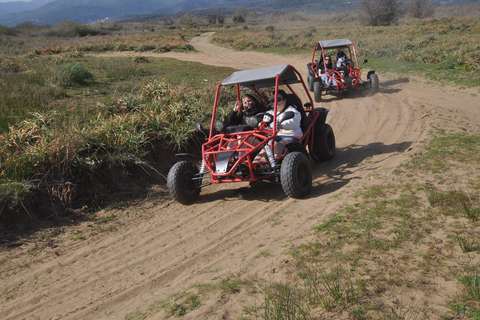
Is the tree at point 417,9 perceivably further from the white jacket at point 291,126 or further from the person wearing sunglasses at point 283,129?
the white jacket at point 291,126

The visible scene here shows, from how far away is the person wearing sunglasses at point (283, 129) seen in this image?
6.50 meters

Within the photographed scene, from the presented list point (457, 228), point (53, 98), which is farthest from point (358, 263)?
point (53, 98)

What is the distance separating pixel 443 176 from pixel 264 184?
2786 mm

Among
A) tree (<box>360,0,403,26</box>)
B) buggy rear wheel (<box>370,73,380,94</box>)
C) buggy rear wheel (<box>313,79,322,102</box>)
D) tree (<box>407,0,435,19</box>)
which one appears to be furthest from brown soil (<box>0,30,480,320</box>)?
tree (<box>407,0,435,19</box>)

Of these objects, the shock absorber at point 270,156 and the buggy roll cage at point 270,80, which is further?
the buggy roll cage at point 270,80

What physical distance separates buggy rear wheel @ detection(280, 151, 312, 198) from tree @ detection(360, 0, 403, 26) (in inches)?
1746

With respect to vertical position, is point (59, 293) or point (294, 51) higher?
point (294, 51)

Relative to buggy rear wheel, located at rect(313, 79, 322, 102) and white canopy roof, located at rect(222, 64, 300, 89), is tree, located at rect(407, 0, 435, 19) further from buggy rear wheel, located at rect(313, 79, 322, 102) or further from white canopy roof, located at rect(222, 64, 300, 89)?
white canopy roof, located at rect(222, 64, 300, 89)

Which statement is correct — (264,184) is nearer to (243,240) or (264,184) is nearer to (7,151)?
(243,240)

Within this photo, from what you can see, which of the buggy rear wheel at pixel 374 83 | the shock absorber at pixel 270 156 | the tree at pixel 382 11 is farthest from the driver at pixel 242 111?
the tree at pixel 382 11

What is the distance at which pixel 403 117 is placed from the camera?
10.5 m

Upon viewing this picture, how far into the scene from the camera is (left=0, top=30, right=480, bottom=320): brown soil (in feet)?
13.9

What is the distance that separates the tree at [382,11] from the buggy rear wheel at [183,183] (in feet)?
146

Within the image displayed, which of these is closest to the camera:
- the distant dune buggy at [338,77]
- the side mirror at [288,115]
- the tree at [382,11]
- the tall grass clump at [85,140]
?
the side mirror at [288,115]
